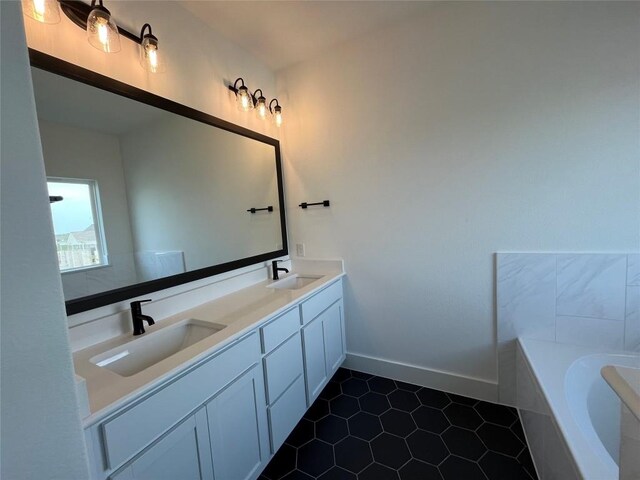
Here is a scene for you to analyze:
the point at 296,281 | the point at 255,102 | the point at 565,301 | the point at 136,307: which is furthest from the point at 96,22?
the point at 565,301

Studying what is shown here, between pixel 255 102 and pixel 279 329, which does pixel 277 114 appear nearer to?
pixel 255 102

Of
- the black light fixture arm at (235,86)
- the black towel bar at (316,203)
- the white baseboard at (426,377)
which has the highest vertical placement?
the black light fixture arm at (235,86)

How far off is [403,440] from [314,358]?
2.26ft

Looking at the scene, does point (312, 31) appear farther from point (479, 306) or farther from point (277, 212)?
point (479, 306)

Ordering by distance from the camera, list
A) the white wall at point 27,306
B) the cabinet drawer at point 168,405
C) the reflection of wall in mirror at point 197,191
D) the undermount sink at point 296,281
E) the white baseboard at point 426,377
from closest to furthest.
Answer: the white wall at point 27,306
the cabinet drawer at point 168,405
the reflection of wall in mirror at point 197,191
the white baseboard at point 426,377
the undermount sink at point 296,281

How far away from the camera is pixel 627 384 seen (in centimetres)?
53

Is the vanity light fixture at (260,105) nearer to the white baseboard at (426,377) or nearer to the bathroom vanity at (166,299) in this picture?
the bathroom vanity at (166,299)

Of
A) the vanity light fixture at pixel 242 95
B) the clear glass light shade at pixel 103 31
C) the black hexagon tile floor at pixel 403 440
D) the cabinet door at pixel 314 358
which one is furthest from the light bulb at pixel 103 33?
the black hexagon tile floor at pixel 403 440

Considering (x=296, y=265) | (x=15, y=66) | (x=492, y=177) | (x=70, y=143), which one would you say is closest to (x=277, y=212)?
(x=296, y=265)

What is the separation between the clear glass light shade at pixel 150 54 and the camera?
1.35 meters

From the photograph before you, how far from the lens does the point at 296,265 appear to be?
96.9 inches

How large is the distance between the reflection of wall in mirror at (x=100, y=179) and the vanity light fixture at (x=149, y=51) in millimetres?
430

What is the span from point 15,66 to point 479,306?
2230mm

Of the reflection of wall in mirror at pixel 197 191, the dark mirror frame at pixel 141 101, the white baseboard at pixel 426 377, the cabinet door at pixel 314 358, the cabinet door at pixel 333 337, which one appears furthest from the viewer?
the cabinet door at pixel 333 337
